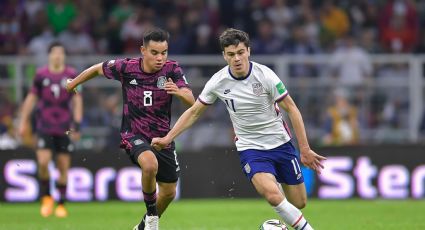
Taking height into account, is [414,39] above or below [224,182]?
above

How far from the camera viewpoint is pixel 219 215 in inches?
619

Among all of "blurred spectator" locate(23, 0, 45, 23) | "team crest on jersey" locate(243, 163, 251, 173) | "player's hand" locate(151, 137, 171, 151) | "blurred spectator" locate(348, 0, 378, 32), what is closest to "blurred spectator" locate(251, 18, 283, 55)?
"blurred spectator" locate(348, 0, 378, 32)

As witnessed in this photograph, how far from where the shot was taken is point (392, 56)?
20.8 m

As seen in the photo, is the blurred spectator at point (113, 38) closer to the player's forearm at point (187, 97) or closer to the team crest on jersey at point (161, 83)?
the team crest on jersey at point (161, 83)

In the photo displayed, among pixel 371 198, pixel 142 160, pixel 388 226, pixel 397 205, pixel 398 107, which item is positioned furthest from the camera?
pixel 398 107

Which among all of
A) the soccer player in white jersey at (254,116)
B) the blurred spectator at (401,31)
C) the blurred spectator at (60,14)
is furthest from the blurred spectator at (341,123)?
the soccer player in white jersey at (254,116)

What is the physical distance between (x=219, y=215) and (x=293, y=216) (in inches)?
230

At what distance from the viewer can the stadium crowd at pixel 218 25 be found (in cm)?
2192

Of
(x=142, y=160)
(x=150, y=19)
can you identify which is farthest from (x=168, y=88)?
(x=150, y=19)

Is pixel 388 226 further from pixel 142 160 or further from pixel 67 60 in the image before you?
pixel 67 60

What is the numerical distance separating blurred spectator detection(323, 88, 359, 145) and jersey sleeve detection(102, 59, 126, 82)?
906 centimetres

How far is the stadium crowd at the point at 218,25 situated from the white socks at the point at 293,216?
1109 centimetres

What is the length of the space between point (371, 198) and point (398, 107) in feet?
8.12

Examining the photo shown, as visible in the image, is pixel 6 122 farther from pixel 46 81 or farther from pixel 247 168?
pixel 247 168
